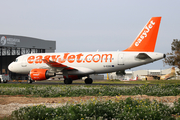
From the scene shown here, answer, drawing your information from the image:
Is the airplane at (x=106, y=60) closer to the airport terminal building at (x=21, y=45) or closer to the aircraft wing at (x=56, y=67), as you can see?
the aircraft wing at (x=56, y=67)

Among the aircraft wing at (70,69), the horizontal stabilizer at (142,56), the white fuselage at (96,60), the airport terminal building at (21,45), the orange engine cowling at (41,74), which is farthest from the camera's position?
the airport terminal building at (21,45)

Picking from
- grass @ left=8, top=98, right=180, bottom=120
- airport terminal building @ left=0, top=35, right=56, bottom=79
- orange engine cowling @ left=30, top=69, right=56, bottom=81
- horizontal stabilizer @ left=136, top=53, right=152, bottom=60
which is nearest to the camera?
grass @ left=8, top=98, right=180, bottom=120

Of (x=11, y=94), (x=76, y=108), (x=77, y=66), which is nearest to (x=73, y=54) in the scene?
(x=77, y=66)

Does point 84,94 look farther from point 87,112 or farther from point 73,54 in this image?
point 73,54

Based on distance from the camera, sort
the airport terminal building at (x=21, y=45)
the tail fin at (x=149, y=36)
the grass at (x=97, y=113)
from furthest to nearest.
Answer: the airport terminal building at (x=21, y=45) → the tail fin at (x=149, y=36) → the grass at (x=97, y=113)

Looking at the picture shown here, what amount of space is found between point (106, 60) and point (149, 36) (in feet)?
18.4

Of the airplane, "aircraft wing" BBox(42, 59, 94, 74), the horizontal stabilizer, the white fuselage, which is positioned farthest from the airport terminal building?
the horizontal stabilizer

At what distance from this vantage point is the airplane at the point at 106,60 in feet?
90.9

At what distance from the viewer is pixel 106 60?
94.1ft

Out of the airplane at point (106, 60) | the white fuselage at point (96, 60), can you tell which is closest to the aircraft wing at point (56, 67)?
the airplane at point (106, 60)

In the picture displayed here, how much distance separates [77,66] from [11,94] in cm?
1467

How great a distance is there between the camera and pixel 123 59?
28000mm

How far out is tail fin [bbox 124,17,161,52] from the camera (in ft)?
91.5

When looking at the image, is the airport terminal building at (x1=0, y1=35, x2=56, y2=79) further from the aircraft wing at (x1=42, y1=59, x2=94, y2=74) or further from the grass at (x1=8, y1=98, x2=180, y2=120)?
the grass at (x1=8, y1=98, x2=180, y2=120)
